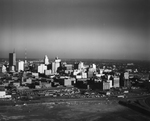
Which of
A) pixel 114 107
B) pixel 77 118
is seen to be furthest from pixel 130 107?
pixel 77 118

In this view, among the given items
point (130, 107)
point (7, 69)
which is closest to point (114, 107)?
point (130, 107)

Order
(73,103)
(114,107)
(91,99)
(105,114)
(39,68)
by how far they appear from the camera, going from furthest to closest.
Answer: (39,68) → (91,99) → (73,103) → (114,107) → (105,114)

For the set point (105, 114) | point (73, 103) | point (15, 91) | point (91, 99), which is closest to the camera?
point (105, 114)

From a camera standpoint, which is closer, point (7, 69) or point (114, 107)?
point (114, 107)

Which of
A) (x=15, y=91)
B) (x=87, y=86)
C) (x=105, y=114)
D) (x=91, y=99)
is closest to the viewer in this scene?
(x=105, y=114)

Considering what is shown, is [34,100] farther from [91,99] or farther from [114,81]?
[114,81]

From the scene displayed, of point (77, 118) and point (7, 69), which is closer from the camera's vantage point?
point (77, 118)

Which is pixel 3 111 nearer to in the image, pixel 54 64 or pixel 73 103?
pixel 73 103
